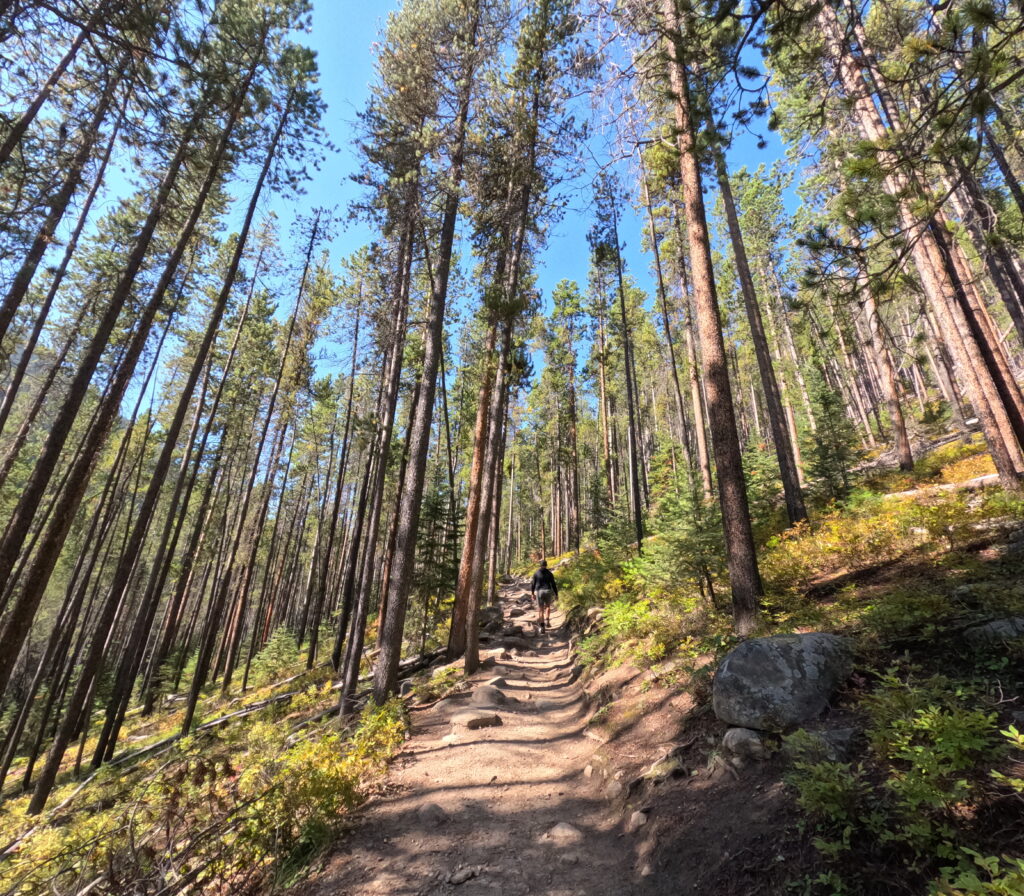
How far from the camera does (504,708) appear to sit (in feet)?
26.2

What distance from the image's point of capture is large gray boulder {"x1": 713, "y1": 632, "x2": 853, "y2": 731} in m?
3.99

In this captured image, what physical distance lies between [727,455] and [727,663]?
9.87 ft

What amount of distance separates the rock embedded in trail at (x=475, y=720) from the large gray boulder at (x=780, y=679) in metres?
4.07

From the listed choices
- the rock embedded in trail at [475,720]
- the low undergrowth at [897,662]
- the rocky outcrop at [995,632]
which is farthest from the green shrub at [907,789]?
the rock embedded in trail at [475,720]

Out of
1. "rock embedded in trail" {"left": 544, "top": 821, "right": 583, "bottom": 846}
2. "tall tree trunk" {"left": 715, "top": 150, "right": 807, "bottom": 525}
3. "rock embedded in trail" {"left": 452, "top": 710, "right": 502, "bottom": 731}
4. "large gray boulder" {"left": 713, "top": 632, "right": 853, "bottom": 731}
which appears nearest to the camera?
"large gray boulder" {"left": 713, "top": 632, "right": 853, "bottom": 731}

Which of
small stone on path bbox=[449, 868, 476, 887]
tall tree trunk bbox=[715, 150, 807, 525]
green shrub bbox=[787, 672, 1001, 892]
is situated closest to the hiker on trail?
tall tree trunk bbox=[715, 150, 807, 525]

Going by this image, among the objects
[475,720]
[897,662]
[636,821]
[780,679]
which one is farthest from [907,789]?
[475,720]

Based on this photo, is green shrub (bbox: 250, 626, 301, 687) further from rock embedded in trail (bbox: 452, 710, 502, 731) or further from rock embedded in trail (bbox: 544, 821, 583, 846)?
rock embedded in trail (bbox: 544, 821, 583, 846)

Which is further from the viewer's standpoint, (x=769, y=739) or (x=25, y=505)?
(x=25, y=505)

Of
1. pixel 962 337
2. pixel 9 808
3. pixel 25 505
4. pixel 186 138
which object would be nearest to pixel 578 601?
pixel 962 337

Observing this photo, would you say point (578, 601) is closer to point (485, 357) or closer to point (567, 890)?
point (485, 357)

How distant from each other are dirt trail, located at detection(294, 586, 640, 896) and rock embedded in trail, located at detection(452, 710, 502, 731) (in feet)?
0.33

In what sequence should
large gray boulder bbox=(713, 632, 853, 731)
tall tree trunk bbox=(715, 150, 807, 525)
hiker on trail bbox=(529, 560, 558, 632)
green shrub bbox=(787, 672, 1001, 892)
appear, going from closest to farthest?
1. green shrub bbox=(787, 672, 1001, 892)
2. large gray boulder bbox=(713, 632, 853, 731)
3. tall tree trunk bbox=(715, 150, 807, 525)
4. hiker on trail bbox=(529, 560, 558, 632)

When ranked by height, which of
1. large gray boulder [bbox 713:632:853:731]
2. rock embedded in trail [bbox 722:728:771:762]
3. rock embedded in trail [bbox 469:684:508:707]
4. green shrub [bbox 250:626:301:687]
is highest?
large gray boulder [bbox 713:632:853:731]
